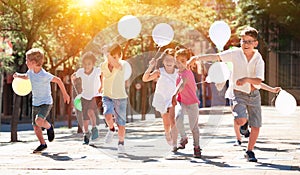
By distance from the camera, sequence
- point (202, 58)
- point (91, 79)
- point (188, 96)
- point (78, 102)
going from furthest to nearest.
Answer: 1. point (78, 102)
2. point (91, 79)
3. point (188, 96)
4. point (202, 58)

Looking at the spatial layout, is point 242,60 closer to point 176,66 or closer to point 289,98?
point 289,98

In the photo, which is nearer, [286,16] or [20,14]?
[20,14]

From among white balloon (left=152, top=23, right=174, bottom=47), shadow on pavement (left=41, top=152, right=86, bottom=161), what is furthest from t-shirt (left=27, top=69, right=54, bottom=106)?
white balloon (left=152, top=23, right=174, bottom=47)

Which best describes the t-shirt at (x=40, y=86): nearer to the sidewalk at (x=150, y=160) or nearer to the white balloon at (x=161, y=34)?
the sidewalk at (x=150, y=160)

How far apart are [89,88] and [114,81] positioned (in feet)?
6.24

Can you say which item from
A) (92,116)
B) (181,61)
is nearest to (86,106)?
(92,116)

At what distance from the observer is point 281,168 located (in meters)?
8.27

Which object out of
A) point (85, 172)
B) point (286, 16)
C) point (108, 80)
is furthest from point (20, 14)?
point (286, 16)

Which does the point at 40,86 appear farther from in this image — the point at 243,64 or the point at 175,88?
the point at 243,64

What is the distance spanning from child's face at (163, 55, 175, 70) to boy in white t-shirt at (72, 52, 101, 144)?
186 centimetres

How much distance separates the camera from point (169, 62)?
34.5ft

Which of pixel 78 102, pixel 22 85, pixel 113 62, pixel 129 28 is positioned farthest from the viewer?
pixel 78 102

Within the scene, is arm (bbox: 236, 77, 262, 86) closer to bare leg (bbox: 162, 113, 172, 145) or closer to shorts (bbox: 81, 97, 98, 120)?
bare leg (bbox: 162, 113, 172, 145)

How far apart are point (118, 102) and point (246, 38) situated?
2594 millimetres
